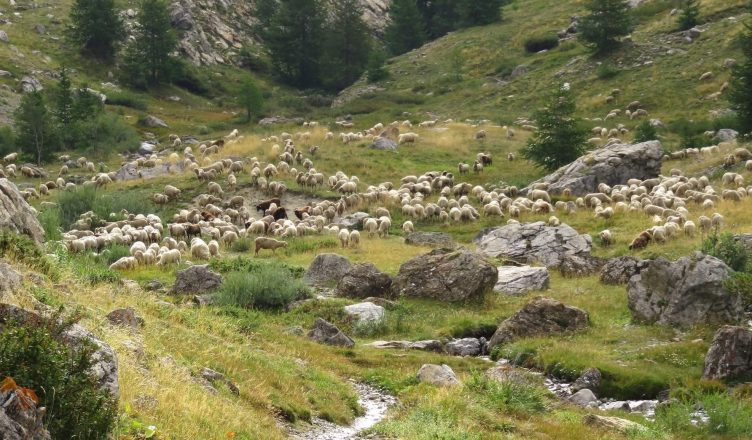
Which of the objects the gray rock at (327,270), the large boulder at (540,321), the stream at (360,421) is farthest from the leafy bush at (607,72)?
the stream at (360,421)

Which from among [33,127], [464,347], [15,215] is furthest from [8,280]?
[33,127]

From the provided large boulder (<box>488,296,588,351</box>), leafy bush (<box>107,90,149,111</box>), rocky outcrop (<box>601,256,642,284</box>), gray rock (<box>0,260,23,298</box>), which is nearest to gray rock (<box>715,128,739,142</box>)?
rocky outcrop (<box>601,256,642,284</box>)

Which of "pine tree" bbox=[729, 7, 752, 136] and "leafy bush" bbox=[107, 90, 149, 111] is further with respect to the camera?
"leafy bush" bbox=[107, 90, 149, 111]

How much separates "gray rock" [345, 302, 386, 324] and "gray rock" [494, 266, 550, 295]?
14.1 feet

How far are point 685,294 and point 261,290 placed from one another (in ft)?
37.7

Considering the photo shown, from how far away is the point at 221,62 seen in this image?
9219cm

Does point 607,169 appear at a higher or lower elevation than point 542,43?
lower

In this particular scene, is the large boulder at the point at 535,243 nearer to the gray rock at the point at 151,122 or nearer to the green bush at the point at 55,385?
the green bush at the point at 55,385

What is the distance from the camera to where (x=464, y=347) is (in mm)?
20562

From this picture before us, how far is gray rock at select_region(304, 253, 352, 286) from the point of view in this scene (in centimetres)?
2655

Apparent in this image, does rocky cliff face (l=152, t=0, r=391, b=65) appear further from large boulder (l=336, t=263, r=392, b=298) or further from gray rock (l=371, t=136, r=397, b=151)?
large boulder (l=336, t=263, r=392, b=298)

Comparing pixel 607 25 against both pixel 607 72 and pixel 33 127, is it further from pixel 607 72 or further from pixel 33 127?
pixel 33 127

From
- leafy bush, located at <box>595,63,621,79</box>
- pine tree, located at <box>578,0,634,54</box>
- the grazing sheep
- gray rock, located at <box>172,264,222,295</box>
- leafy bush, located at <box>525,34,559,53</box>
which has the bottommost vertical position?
the grazing sheep

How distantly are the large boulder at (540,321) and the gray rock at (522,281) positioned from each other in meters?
3.41
